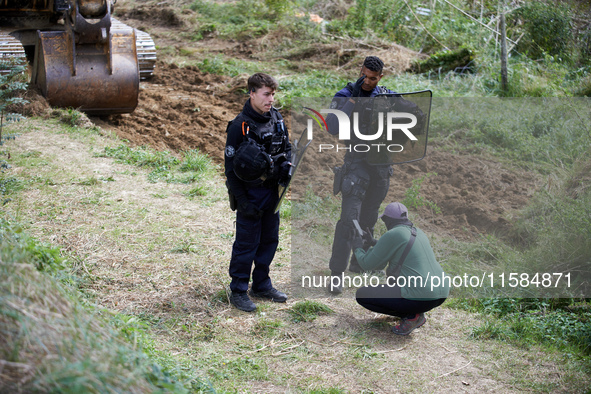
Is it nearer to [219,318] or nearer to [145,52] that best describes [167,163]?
[145,52]

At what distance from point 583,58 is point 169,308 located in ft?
35.8

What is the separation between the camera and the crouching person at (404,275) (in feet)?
13.0

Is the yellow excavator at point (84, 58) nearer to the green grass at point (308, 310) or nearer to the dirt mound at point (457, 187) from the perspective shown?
the dirt mound at point (457, 187)

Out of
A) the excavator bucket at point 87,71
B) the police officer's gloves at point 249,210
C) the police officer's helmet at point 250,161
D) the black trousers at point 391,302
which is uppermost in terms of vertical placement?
the excavator bucket at point 87,71

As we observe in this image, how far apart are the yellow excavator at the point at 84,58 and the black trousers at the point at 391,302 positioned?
18.6ft

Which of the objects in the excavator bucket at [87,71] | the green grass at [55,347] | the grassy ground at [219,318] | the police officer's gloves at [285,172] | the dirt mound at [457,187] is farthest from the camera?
the excavator bucket at [87,71]

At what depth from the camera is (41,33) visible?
8.00 metres

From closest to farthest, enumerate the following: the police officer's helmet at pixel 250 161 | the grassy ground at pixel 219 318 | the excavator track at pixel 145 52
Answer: the grassy ground at pixel 219 318, the police officer's helmet at pixel 250 161, the excavator track at pixel 145 52

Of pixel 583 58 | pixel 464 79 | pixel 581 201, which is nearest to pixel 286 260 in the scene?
pixel 581 201

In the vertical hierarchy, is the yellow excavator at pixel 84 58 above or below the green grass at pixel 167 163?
above

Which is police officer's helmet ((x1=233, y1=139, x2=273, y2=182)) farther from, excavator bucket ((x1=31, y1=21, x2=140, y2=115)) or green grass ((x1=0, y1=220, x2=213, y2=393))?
excavator bucket ((x1=31, y1=21, x2=140, y2=115))

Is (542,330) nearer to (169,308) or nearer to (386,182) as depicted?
(386,182)

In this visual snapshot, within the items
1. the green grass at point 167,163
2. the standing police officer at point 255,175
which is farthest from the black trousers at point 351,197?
the green grass at point 167,163

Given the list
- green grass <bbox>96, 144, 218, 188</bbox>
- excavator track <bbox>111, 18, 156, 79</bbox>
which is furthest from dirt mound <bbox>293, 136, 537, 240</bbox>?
excavator track <bbox>111, 18, 156, 79</bbox>
